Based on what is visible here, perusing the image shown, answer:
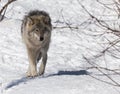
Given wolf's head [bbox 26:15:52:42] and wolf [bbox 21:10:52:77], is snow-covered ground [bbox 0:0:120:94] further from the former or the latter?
wolf's head [bbox 26:15:52:42]

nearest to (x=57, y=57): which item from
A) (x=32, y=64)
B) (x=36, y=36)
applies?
(x=32, y=64)

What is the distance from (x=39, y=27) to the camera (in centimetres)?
1152

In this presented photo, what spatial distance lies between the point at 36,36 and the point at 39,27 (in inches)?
9.3

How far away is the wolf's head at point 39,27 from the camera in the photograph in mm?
11491

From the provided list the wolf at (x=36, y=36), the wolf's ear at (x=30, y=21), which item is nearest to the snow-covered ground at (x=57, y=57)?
the wolf at (x=36, y=36)

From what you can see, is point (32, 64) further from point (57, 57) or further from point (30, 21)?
point (57, 57)

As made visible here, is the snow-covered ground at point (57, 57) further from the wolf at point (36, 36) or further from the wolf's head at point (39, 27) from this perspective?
the wolf's head at point (39, 27)

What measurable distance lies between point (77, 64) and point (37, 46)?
2684 millimetres

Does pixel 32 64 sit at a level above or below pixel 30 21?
below

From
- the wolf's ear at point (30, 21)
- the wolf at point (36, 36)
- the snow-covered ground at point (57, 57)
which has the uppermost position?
the wolf's ear at point (30, 21)

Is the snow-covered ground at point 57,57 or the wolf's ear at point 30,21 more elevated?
the wolf's ear at point 30,21

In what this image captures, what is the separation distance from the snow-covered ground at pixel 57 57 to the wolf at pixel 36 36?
40cm

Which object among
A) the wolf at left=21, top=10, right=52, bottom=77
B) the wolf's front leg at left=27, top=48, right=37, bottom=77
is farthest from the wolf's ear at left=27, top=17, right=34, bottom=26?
the wolf's front leg at left=27, top=48, right=37, bottom=77

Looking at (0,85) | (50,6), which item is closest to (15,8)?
(50,6)
